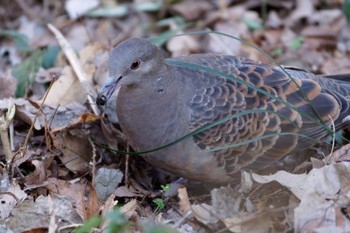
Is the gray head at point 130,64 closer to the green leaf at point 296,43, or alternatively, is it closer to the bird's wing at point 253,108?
the bird's wing at point 253,108

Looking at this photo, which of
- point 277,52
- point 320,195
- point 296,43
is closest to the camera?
point 320,195

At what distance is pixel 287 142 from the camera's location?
4.54 m

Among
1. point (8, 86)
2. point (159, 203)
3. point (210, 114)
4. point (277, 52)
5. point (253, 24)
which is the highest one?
point (210, 114)

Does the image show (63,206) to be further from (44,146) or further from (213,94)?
(213,94)

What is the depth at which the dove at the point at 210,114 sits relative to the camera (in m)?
4.30

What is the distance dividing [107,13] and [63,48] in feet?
7.70

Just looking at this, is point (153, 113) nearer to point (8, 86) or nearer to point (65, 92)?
point (65, 92)

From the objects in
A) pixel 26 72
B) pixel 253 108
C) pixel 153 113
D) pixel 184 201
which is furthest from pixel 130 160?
pixel 26 72

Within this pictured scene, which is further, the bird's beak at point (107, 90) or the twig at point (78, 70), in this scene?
the twig at point (78, 70)

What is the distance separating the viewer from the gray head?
4.09 m

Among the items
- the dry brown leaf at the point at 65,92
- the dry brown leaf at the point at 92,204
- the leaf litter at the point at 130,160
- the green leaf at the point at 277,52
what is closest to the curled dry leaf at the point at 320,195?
the leaf litter at the point at 130,160

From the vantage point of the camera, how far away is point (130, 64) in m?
4.16

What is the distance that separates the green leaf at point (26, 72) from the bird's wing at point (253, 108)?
63.3 inches

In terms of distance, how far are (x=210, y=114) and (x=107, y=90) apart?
757mm
